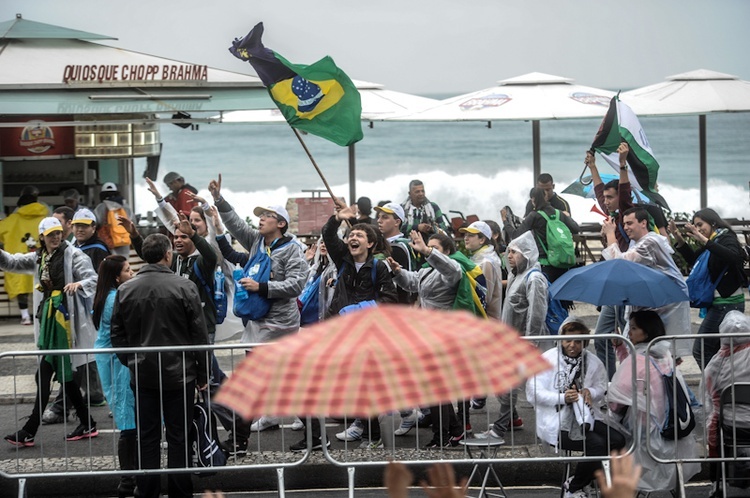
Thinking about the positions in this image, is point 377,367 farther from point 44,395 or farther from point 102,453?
point 44,395

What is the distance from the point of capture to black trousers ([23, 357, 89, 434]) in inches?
354

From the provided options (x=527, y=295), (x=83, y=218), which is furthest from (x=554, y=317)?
(x=83, y=218)

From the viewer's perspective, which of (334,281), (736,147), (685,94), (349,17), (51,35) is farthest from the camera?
(349,17)

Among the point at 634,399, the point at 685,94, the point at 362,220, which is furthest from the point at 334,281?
the point at 685,94

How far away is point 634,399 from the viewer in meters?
7.16

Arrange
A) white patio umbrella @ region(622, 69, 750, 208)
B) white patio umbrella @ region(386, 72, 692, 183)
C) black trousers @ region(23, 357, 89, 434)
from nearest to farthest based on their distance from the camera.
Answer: black trousers @ region(23, 357, 89, 434)
white patio umbrella @ region(386, 72, 692, 183)
white patio umbrella @ region(622, 69, 750, 208)

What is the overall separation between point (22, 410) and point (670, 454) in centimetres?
590

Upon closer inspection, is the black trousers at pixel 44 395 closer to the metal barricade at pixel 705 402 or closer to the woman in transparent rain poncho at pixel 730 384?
the metal barricade at pixel 705 402

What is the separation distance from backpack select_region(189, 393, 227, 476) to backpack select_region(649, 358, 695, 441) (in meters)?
2.84

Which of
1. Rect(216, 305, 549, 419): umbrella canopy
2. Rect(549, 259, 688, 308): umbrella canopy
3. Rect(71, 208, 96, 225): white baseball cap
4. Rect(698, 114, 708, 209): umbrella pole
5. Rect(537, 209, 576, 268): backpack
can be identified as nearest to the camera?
Rect(216, 305, 549, 419): umbrella canopy

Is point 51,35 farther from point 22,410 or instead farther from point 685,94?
point 685,94

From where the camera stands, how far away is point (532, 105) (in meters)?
16.9

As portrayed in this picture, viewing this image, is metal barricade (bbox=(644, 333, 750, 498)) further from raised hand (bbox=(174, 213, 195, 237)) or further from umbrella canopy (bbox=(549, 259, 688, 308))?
raised hand (bbox=(174, 213, 195, 237))

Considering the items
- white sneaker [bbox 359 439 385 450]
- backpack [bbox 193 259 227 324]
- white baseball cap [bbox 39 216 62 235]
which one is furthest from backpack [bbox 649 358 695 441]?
white baseball cap [bbox 39 216 62 235]
